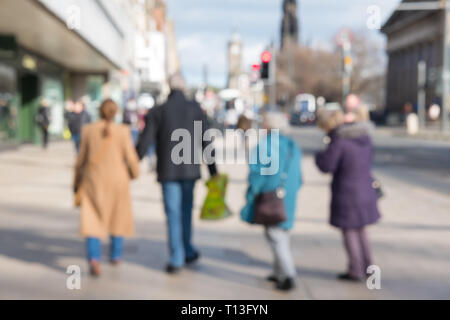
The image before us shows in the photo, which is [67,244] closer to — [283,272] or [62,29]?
[283,272]

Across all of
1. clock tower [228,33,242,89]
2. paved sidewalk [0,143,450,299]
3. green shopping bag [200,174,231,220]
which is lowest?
paved sidewalk [0,143,450,299]

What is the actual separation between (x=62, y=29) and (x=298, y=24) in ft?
471

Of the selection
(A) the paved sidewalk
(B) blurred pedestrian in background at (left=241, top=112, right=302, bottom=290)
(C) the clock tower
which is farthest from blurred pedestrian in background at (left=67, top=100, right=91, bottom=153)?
(C) the clock tower

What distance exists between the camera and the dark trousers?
6477 mm

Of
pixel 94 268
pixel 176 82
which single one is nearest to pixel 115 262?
pixel 94 268

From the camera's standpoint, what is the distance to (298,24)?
160500mm

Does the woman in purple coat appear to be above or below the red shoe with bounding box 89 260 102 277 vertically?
above

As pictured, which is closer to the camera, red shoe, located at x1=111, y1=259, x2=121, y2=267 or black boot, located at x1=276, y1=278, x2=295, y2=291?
black boot, located at x1=276, y1=278, x2=295, y2=291

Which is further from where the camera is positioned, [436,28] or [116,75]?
[436,28]

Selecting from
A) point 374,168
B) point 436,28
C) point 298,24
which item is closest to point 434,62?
point 436,28

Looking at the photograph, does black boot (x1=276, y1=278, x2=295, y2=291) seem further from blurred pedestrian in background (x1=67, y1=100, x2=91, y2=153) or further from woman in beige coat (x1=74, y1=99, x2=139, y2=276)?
blurred pedestrian in background (x1=67, y1=100, x2=91, y2=153)

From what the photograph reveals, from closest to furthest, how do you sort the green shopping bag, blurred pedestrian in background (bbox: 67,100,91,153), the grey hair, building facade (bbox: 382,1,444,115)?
1. the grey hair
2. the green shopping bag
3. blurred pedestrian in background (bbox: 67,100,91,153)
4. building facade (bbox: 382,1,444,115)

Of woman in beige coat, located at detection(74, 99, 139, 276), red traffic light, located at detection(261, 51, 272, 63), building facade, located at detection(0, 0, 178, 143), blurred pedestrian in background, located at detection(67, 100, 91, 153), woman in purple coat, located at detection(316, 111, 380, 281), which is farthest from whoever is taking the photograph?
red traffic light, located at detection(261, 51, 272, 63)

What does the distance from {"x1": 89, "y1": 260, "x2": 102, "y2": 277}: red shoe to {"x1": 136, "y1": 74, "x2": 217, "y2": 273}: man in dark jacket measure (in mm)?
621
